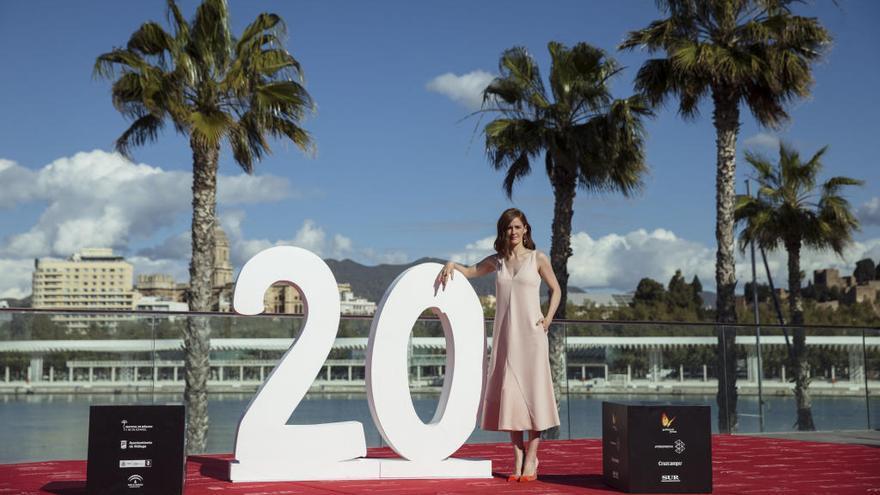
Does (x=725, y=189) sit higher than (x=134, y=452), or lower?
higher

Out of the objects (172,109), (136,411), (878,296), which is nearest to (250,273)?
(136,411)

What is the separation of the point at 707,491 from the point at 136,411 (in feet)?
11.5

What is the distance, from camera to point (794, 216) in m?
31.8

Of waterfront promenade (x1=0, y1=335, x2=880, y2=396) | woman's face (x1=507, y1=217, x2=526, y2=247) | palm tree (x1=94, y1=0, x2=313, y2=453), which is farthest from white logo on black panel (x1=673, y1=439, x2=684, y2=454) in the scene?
palm tree (x1=94, y1=0, x2=313, y2=453)

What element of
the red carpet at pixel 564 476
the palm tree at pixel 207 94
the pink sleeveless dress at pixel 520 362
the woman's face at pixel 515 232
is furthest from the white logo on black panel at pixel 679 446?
the palm tree at pixel 207 94

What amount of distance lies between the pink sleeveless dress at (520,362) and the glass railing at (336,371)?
6.15 ft

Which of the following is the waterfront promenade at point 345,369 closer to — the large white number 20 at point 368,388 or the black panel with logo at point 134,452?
the large white number 20 at point 368,388

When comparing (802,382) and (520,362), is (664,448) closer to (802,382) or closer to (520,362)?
(520,362)

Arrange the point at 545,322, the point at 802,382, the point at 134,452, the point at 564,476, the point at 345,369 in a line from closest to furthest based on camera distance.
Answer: the point at 134,452, the point at 545,322, the point at 564,476, the point at 345,369, the point at 802,382

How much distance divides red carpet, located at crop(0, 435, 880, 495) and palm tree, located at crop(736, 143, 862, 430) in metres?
23.8

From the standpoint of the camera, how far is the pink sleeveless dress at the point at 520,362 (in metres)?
6.69

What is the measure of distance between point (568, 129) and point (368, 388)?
621 inches

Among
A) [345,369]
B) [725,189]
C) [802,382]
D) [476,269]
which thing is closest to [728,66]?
[725,189]

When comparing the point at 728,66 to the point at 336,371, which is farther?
the point at 728,66
